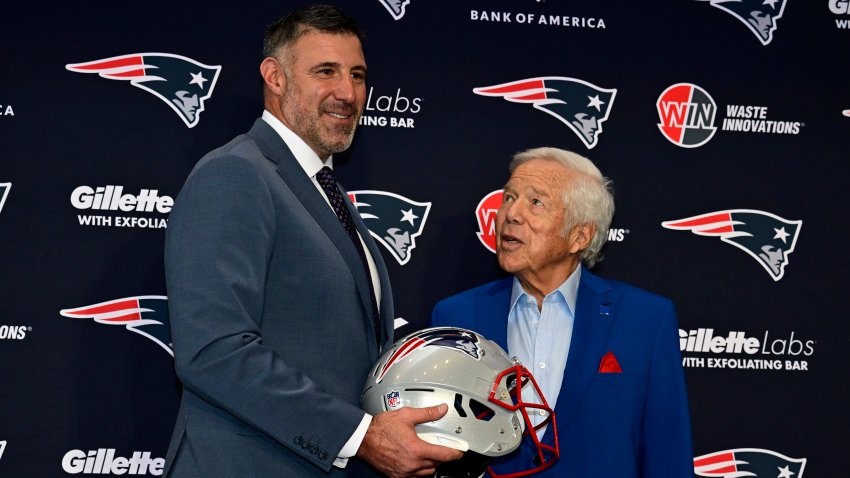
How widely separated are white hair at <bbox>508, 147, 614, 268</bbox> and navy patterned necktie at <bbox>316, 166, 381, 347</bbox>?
81cm

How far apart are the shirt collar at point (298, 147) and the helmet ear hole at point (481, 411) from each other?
970mm

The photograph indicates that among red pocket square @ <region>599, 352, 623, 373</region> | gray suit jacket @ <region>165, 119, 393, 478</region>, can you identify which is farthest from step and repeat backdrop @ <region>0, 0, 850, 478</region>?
gray suit jacket @ <region>165, 119, 393, 478</region>

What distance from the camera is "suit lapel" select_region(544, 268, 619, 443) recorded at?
10.9 ft

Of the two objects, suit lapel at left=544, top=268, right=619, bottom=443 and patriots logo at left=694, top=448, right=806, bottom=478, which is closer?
suit lapel at left=544, top=268, right=619, bottom=443

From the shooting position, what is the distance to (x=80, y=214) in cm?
394

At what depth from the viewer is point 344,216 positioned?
3.20 meters

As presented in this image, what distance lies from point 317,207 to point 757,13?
2.70 m

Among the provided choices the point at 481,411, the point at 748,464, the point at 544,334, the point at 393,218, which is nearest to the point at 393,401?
the point at 481,411

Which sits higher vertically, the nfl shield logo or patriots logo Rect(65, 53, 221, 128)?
patriots logo Rect(65, 53, 221, 128)

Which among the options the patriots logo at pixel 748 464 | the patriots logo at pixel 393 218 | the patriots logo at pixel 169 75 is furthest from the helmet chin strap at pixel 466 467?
the patriots logo at pixel 169 75

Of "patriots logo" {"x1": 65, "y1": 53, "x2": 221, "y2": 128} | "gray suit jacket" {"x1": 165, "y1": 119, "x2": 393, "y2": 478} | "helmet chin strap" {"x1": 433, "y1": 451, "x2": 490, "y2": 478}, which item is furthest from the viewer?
"patriots logo" {"x1": 65, "y1": 53, "x2": 221, "y2": 128}

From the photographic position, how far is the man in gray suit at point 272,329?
2660mm

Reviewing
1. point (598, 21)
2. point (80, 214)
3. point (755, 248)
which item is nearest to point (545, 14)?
point (598, 21)

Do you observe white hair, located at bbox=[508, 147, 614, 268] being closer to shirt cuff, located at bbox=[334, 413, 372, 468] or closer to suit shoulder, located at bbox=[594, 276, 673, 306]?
suit shoulder, located at bbox=[594, 276, 673, 306]
